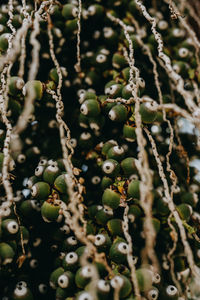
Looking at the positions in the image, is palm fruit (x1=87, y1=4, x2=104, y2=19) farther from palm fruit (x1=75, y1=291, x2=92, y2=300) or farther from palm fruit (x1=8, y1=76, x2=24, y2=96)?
palm fruit (x1=75, y1=291, x2=92, y2=300)

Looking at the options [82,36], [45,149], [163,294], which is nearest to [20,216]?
[45,149]

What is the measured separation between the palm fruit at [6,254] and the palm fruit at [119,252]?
209 millimetres

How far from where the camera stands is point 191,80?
1.20m

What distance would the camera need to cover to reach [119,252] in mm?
800

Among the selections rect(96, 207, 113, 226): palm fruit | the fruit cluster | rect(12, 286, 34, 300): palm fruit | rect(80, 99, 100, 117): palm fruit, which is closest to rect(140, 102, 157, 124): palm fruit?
the fruit cluster

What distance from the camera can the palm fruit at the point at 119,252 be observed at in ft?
2.62

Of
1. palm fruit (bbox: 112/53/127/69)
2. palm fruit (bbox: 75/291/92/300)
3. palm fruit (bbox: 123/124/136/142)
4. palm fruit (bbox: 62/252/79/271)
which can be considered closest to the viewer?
palm fruit (bbox: 75/291/92/300)

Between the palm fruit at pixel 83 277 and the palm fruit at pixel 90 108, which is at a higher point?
the palm fruit at pixel 90 108

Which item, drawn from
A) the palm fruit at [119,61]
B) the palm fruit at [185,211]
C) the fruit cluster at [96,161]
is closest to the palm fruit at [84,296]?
the fruit cluster at [96,161]

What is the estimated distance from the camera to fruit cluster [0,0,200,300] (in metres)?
0.76

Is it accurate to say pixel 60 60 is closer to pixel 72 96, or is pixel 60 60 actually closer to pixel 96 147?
pixel 72 96

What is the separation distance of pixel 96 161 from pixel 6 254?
35 cm

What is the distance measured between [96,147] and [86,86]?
226mm

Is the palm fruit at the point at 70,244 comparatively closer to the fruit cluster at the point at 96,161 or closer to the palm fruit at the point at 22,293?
the fruit cluster at the point at 96,161
